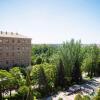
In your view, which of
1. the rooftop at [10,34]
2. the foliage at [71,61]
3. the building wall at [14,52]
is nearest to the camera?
the foliage at [71,61]

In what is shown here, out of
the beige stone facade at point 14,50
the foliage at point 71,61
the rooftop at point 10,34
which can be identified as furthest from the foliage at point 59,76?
the rooftop at point 10,34

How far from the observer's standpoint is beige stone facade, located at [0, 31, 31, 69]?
186ft

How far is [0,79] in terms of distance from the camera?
33281 mm

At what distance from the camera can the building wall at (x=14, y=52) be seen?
5678 centimetres

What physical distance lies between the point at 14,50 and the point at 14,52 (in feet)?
2.24

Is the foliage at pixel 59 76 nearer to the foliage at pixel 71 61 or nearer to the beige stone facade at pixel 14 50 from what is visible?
the foliage at pixel 71 61

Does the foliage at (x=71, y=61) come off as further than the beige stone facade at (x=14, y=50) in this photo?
No

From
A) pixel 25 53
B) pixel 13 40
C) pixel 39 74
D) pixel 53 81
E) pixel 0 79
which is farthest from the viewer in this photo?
pixel 25 53

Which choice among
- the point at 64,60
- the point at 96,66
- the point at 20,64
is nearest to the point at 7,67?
the point at 20,64

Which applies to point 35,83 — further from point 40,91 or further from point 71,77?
point 71,77

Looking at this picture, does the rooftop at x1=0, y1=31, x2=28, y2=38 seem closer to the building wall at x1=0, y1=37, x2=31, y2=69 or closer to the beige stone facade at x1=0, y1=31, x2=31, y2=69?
the beige stone facade at x1=0, y1=31, x2=31, y2=69

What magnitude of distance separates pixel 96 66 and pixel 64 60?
718 inches

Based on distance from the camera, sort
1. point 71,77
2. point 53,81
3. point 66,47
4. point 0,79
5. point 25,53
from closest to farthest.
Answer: point 0,79 < point 53,81 < point 71,77 < point 66,47 < point 25,53

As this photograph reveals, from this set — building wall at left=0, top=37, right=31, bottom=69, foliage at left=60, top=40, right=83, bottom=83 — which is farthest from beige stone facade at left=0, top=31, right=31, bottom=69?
foliage at left=60, top=40, right=83, bottom=83
